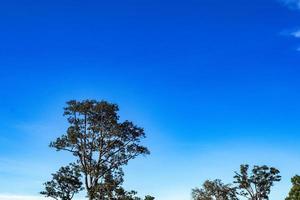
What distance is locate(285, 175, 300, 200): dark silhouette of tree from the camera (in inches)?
3206

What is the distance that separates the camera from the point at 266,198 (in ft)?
301

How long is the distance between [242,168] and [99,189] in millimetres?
48461

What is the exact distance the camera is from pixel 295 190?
269ft

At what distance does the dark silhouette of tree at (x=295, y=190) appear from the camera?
81.4m

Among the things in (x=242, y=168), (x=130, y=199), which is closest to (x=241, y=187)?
(x=242, y=168)

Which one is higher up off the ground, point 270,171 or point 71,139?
point 270,171

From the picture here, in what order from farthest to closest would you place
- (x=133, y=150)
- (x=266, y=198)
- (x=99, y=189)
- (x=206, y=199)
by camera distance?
1. (x=206, y=199)
2. (x=266, y=198)
3. (x=133, y=150)
4. (x=99, y=189)

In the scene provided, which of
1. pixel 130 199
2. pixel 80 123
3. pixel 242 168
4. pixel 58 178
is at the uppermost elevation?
pixel 242 168

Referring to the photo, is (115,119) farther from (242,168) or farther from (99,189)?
(242,168)

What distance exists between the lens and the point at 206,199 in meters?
105

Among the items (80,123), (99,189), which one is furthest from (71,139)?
(99,189)

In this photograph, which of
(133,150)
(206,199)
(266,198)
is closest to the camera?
(133,150)

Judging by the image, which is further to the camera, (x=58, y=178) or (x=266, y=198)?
(x=266, y=198)

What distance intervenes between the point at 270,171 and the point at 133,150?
4490 cm
